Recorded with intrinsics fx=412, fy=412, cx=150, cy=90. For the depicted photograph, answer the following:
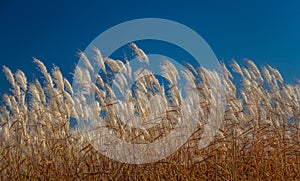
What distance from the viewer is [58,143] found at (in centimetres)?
400

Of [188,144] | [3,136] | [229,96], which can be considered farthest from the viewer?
[229,96]

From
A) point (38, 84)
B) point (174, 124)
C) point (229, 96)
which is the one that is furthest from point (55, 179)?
point (229, 96)

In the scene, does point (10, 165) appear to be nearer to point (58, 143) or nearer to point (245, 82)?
point (58, 143)

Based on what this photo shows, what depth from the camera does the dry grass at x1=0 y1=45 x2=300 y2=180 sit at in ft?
11.4

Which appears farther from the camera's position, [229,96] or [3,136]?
[229,96]

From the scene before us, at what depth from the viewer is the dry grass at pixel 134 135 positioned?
137 inches

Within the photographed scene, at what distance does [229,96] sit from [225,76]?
0.27 m

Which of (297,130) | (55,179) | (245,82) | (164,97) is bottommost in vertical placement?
(55,179)

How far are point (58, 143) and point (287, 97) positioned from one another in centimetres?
237

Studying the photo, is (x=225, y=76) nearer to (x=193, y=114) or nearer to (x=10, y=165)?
(x=193, y=114)

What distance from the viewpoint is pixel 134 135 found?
3.91m

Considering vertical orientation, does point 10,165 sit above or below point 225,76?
below

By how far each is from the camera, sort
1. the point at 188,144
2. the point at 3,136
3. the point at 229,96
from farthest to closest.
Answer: the point at 229,96 → the point at 3,136 → the point at 188,144

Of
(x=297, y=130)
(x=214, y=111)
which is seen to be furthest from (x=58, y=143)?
(x=297, y=130)
